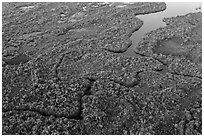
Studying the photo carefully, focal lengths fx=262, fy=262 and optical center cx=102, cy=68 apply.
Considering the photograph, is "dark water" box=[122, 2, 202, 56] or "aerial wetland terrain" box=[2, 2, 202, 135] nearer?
"aerial wetland terrain" box=[2, 2, 202, 135]

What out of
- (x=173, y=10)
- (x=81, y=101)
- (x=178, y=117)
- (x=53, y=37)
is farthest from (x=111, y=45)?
(x=173, y=10)

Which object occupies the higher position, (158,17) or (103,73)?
(158,17)

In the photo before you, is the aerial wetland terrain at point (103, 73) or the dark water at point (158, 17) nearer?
the aerial wetland terrain at point (103, 73)

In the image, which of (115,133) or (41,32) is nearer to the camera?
(115,133)

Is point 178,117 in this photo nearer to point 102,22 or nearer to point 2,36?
point 102,22
